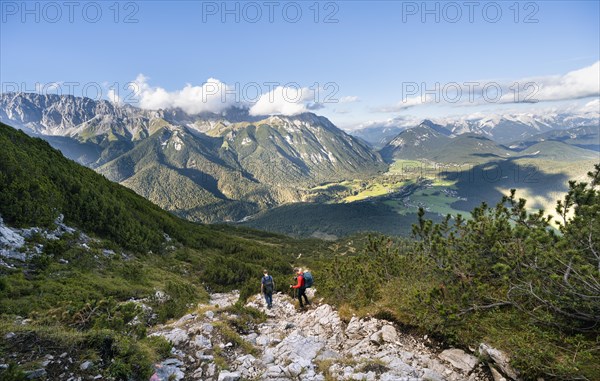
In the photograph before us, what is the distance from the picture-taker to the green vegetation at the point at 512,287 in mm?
7703

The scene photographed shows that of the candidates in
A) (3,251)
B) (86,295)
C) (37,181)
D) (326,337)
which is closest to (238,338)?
(326,337)

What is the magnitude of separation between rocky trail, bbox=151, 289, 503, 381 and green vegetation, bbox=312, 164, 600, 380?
859mm

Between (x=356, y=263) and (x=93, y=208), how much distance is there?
27.5 m

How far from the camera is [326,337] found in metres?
12.4

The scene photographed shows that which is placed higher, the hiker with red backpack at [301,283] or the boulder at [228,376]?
the boulder at [228,376]

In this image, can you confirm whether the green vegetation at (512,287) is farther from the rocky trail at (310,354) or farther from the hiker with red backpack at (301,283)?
the hiker with red backpack at (301,283)

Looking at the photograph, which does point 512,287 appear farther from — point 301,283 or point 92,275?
point 92,275

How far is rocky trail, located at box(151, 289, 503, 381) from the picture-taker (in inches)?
348

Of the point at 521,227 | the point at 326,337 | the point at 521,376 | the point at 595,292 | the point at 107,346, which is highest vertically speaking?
the point at 521,227

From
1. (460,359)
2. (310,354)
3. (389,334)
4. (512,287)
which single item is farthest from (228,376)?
(512,287)

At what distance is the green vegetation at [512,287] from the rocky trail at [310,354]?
33.8 inches

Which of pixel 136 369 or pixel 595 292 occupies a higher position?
pixel 595 292

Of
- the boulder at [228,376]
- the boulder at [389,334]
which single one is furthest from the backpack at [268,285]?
the boulder at [228,376]

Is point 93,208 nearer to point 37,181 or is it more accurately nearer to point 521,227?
point 37,181
